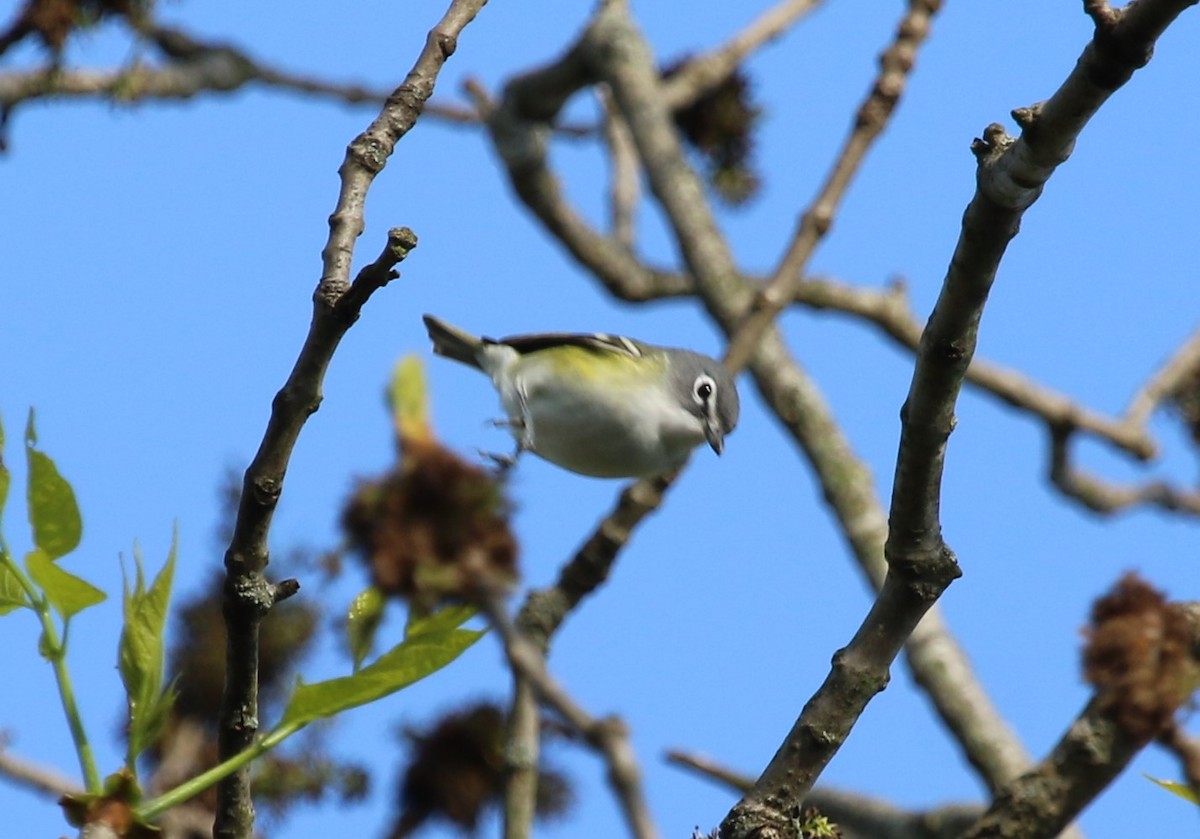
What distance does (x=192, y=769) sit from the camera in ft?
12.3

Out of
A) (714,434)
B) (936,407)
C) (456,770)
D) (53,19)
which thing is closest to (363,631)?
(936,407)

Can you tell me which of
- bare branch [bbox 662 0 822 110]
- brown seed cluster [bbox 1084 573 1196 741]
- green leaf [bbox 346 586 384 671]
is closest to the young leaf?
green leaf [bbox 346 586 384 671]

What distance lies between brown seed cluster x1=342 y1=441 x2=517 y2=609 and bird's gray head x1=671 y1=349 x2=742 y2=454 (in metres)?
3.90

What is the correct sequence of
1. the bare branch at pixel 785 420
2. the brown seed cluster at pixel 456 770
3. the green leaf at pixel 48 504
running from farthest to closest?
the bare branch at pixel 785 420 < the brown seed cluster at pixel 456 770 < the green leaf at pixel 48 504

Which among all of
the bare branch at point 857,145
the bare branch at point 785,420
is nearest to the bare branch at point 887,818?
the bare branch at point 785,420

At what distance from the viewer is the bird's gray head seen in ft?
20.1

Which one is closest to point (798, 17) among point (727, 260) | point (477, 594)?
point (727, 260)

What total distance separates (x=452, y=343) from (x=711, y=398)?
4.97 ft

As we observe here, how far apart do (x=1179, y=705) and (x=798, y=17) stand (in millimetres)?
7579

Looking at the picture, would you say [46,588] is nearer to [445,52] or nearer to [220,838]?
[220,838]

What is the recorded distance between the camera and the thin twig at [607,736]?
1.25 m

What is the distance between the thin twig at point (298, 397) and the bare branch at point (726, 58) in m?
5.64

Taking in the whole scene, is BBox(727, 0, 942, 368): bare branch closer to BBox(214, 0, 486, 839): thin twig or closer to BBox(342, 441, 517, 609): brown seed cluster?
BBox(214, 0, 486, 839): thin twig

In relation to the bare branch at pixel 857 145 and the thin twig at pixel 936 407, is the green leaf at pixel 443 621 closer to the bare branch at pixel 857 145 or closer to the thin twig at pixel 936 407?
the thin twig at pixel 936 407
